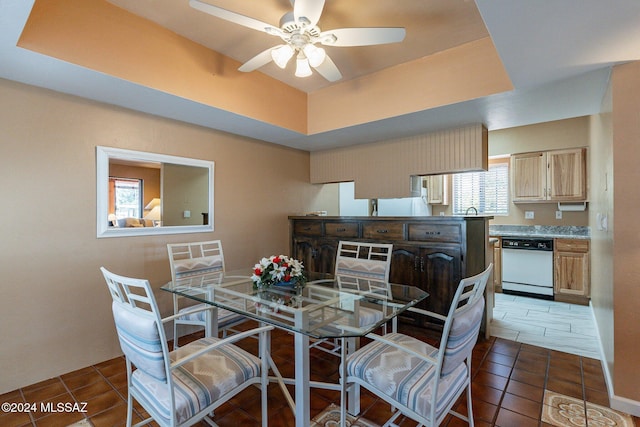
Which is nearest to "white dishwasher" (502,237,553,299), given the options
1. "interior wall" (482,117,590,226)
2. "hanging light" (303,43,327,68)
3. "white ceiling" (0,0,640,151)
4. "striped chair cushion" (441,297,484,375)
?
"interior wall" (482,117,590,226)

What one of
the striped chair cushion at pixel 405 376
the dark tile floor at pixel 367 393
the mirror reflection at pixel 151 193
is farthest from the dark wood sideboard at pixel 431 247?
the mirror reflection at pixel 151 193

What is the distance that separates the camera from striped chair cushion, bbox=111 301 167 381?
47.2 inches

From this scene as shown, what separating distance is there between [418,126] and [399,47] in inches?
34.6

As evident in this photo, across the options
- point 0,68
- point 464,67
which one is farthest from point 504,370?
point 0,68

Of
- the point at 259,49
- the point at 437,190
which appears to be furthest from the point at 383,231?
the point at 437,190

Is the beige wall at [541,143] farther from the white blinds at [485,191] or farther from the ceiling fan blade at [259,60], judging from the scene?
the ceiling fan blade at [259,60]

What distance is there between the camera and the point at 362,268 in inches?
101

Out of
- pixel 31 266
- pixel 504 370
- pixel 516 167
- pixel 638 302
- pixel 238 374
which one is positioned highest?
pixel 516 167

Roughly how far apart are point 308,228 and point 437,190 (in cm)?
278

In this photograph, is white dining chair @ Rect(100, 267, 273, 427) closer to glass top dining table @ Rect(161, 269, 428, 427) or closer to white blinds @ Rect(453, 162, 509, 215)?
glass top dining table @ Rect(161, 269, 428, 427)

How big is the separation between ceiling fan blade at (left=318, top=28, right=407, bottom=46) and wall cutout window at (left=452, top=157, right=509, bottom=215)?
143 inches

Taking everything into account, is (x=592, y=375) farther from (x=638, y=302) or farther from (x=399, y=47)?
(x=399, y=47)

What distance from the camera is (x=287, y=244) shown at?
163 inches

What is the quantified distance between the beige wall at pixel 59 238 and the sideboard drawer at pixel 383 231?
6.09ft
